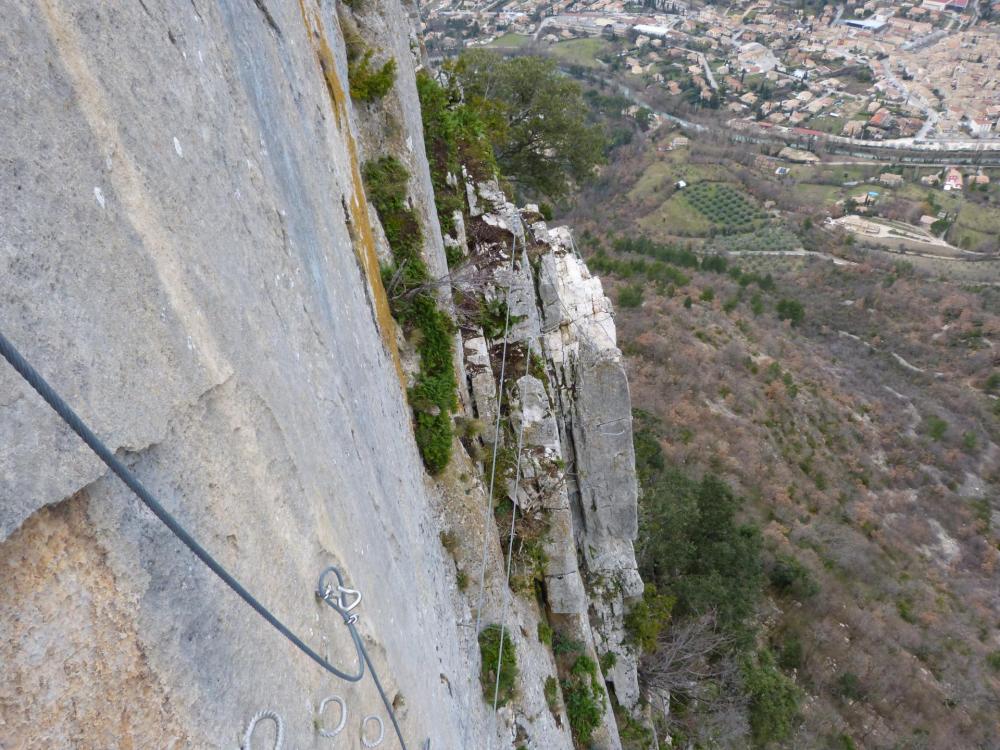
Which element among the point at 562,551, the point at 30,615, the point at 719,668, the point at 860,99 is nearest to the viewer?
the point at 30,615

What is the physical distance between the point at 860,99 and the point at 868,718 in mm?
113560

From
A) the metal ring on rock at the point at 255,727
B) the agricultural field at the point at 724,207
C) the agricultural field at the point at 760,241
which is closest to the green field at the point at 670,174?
the agricultural field at the point at 724,207

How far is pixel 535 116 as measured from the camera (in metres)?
17.6

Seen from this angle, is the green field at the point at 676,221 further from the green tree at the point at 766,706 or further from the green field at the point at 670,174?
the green tree at the point at 766,706

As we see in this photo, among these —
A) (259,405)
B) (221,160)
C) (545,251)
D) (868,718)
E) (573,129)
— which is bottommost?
(868,718)

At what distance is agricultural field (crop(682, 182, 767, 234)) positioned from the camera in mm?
65812

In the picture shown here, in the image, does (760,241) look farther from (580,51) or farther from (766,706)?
(580,51)

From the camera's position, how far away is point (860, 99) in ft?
327

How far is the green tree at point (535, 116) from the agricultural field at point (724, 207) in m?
52.9

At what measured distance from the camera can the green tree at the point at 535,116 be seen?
17.4 m

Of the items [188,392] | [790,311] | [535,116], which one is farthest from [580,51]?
[188,392]

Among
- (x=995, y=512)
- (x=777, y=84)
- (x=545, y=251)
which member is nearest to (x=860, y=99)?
(x=777, y=84)

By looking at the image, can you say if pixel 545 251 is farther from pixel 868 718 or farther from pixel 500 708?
pixel 868 718

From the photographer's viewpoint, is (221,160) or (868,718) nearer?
(221,160)
